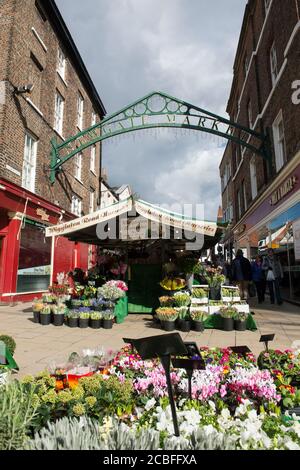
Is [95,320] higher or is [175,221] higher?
[175,221]

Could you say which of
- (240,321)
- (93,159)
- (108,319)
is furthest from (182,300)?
(93,159)

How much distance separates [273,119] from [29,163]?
1095 cm

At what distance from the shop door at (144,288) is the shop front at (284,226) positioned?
5.20m

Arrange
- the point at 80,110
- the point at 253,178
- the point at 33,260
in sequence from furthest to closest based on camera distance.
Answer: the point at 80,110 → the point at 253,178 → the point at 33,260

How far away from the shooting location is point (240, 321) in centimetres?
670

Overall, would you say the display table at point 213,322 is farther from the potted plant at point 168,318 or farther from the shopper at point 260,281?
the shopper at point 260,281

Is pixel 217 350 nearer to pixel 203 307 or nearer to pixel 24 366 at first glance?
pixel 24 366

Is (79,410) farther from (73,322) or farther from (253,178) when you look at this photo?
(253,178)

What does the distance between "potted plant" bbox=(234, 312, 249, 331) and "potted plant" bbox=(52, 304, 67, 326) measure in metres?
4.36

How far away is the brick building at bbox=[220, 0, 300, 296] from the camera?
10.4 meters

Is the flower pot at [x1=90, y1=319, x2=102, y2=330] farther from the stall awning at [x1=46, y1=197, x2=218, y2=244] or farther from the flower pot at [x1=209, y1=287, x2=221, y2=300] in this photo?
the flower pot at [x1=209, y1=287, x2=221, y2=300]

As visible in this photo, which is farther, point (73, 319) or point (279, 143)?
point (279, 143)

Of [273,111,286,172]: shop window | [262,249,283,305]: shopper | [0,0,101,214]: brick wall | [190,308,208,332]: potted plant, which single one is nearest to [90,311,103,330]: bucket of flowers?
[190,308,208,332]: potted plant
